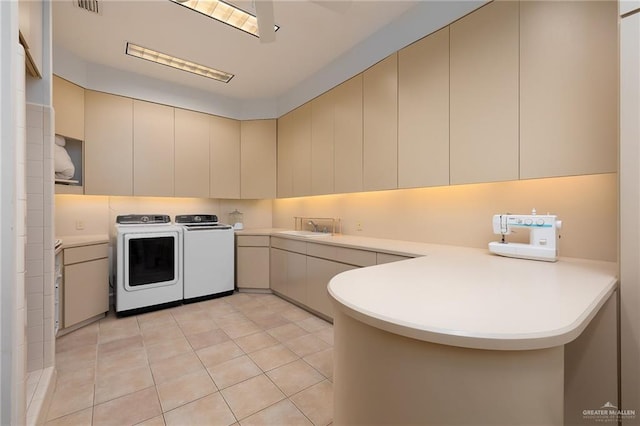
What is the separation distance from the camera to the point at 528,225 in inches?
65.3

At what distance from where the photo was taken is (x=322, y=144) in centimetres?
341

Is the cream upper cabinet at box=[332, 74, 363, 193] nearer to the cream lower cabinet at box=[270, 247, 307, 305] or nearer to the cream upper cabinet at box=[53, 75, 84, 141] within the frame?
the cream lower cabinet at box=[270, 247, 307, 305]

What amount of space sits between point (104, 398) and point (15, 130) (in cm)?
168

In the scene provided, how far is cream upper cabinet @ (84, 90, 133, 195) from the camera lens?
3.22 meters

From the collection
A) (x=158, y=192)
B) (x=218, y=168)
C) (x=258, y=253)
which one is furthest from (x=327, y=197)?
(x=158, y=192)

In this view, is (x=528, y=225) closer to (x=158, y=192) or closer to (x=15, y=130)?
(x=15, y=130)

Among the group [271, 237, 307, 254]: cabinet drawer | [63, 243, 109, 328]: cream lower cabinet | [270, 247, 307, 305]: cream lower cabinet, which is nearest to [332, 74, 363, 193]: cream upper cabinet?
[271, 237, 307, 254]: cabinet drawer

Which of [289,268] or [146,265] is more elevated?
[146,265]

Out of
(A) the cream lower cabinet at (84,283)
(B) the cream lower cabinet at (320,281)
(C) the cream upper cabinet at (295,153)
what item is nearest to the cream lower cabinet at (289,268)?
(B) the cream lower cabinet at (320,281)

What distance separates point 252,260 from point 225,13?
2.90 meters

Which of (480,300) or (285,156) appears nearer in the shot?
(480,300)

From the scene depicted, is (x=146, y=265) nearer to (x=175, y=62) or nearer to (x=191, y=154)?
(x=191, y=154)

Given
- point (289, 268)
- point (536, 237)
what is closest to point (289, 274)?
point (289, 268)

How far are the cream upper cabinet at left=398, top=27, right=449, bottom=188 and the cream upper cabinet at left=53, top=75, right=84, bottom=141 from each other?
3415mm
